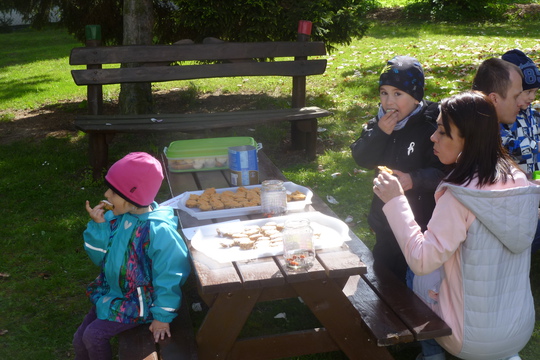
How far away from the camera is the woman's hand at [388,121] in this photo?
11.4 feet

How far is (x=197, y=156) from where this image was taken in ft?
14.9

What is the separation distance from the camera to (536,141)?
4059mm

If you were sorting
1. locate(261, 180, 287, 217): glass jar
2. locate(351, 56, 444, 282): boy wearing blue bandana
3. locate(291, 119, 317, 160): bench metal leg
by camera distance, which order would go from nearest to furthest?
locate(261, 180, 287, 217): glass jar → locate(351, 56, 444, 282): boy wearing blue bandana → locate(291, 119, 317, 160): bench metal leg

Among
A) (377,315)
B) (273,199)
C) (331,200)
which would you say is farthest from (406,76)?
(331,200)

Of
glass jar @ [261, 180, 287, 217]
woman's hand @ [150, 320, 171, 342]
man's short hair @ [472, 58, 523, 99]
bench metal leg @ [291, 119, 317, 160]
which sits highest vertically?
man's short hair @ [472, 58, 523, 99]

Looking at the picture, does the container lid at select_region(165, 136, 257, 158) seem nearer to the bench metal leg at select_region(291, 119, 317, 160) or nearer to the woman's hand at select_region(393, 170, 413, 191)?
the woman's hand at select_region(393, 170, 413, 191)

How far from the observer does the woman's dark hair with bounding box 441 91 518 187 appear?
2676 millimetres

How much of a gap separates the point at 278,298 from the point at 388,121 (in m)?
1.21

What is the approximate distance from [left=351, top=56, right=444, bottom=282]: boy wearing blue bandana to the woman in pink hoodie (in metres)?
0.63

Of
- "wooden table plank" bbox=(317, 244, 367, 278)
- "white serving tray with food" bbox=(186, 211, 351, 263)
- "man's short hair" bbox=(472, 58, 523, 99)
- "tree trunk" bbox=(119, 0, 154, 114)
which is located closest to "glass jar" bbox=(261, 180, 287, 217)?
"white serving tray with food" bbox=(186, 211, 351, 263)

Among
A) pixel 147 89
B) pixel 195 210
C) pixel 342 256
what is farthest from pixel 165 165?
pixel 147 89

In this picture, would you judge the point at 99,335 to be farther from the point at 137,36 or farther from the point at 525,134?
the point at 137,36

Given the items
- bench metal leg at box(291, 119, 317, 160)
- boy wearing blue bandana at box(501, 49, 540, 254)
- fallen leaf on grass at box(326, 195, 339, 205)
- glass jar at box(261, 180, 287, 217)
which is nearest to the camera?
glass jar at box(261, 180, 287, 217)

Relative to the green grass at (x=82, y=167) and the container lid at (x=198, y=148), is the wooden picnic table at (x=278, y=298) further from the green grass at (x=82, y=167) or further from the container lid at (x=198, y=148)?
the container lid at (x=198, y=148)
